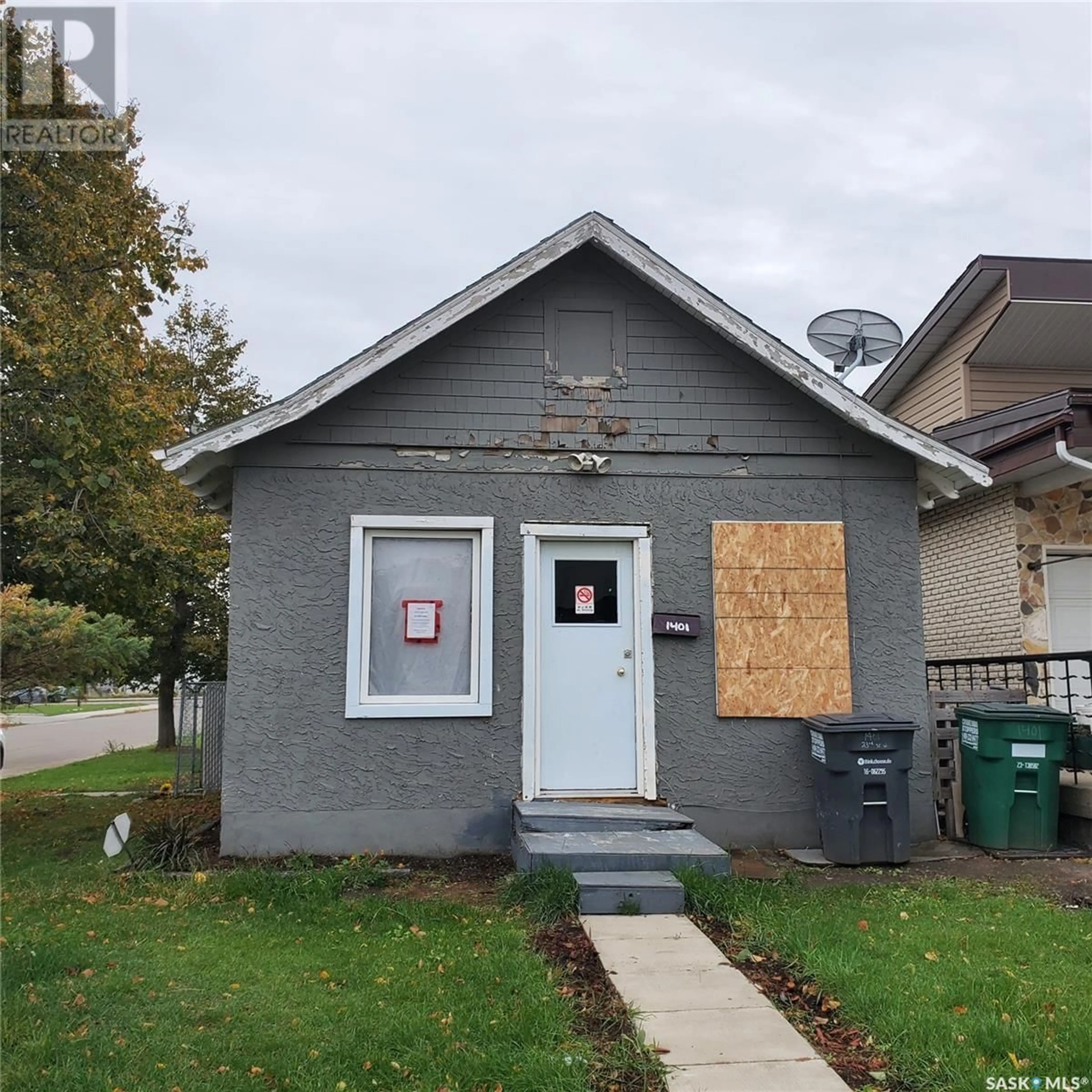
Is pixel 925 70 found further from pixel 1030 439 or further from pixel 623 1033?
pixel 623 1033

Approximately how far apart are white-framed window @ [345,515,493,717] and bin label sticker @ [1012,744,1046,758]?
14.0ft

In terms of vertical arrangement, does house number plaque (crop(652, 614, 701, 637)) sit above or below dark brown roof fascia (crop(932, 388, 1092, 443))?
below

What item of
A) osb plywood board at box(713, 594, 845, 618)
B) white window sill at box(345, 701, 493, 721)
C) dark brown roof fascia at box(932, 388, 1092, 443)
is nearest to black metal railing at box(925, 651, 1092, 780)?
osb plywood board at box(713, 594, 845, 618)

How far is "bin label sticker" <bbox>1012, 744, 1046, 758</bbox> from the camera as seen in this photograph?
7336mm

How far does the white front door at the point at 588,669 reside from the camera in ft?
25.4

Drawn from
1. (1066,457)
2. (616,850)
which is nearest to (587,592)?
(616,850)

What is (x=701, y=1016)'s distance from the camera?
3.91 m

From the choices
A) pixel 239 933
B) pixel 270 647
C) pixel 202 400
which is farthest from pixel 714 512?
pixel 202 400

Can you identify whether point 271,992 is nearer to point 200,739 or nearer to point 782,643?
point 782,643

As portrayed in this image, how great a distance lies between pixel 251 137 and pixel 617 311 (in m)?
7.44

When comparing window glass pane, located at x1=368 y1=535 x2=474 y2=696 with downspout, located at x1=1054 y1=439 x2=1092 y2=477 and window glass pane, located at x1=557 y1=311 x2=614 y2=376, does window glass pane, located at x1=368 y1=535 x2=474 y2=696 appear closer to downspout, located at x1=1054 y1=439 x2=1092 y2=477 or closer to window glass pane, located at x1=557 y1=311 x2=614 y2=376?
window glass pane, located at x1=557 y1=311 x2=614 y2=376

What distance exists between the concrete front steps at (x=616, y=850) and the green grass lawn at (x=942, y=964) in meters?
0.22

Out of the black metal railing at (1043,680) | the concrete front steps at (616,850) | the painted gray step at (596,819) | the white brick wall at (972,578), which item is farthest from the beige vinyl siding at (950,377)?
the concrete front steps at (616,850)

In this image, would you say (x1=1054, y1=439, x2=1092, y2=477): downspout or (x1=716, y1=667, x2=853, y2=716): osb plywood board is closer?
(x1=716, y1=667, x2=853, y2=716): osb plywood board
